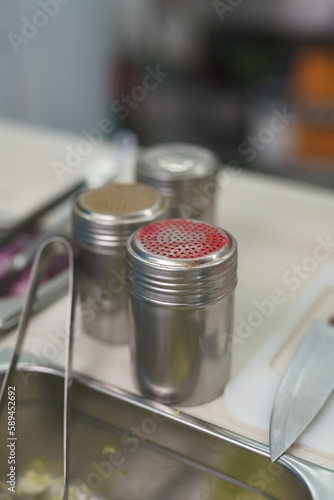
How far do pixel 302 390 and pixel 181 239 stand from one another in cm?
17

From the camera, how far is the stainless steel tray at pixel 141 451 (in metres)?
0.48

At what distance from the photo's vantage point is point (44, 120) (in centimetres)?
248

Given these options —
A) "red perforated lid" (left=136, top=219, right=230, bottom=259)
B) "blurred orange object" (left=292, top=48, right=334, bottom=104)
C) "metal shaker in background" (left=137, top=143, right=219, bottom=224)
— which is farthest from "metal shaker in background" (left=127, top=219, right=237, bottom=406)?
"blurred orange object" (left=292, top=48, right=334, bottom=104)

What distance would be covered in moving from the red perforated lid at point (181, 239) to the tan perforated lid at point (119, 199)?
51 mm

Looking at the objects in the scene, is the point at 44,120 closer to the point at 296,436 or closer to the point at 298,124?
the point at 298,124

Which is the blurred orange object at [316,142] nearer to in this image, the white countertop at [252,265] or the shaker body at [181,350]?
the white countertop at [252,265]

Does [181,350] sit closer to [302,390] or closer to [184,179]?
[302,390]

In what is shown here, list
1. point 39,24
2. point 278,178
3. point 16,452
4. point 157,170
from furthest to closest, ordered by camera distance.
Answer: point 39,24, point 278,178, point 157,170, point 16,452

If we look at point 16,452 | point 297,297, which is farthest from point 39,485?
point 297,297

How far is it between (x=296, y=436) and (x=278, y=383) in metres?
0.08

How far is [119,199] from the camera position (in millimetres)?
602

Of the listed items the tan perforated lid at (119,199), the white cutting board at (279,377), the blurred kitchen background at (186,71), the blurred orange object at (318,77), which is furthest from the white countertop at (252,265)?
the blurred orange object at (318,77)

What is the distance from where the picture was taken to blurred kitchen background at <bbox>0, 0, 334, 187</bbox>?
2.11m

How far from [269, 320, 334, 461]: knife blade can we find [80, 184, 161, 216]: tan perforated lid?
0.21 metres
